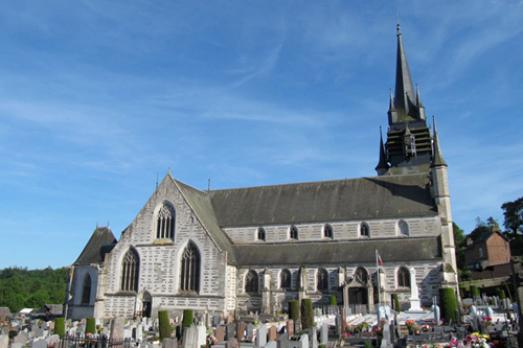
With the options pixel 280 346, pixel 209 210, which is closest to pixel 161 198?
pixel 209 210

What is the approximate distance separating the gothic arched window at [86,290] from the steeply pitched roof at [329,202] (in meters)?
12.1

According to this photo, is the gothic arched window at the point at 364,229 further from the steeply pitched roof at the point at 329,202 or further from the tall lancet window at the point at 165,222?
the tall lancet window at the point at 165,222

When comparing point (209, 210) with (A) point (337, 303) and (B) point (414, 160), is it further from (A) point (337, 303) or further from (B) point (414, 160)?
(B) point (414, 160)

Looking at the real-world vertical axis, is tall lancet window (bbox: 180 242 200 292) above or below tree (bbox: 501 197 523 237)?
below

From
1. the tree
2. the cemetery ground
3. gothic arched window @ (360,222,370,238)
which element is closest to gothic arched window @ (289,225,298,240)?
gothic arched window @ (360,222,370,238)

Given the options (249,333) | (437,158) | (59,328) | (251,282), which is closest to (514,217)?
(437,158)

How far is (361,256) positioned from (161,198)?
54.1ft

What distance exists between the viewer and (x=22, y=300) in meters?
85.4

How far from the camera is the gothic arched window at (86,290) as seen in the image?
39562mm

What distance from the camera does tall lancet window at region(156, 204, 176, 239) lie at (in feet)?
123

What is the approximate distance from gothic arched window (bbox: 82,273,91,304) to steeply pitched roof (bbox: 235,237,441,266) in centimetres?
1299

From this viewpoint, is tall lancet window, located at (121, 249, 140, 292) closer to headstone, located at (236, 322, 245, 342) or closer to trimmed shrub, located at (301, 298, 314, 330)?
trimmed shrub, located at (301, 298, 314, 330)

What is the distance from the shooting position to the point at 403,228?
36281mm

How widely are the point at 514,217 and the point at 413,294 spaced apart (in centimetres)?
5576
